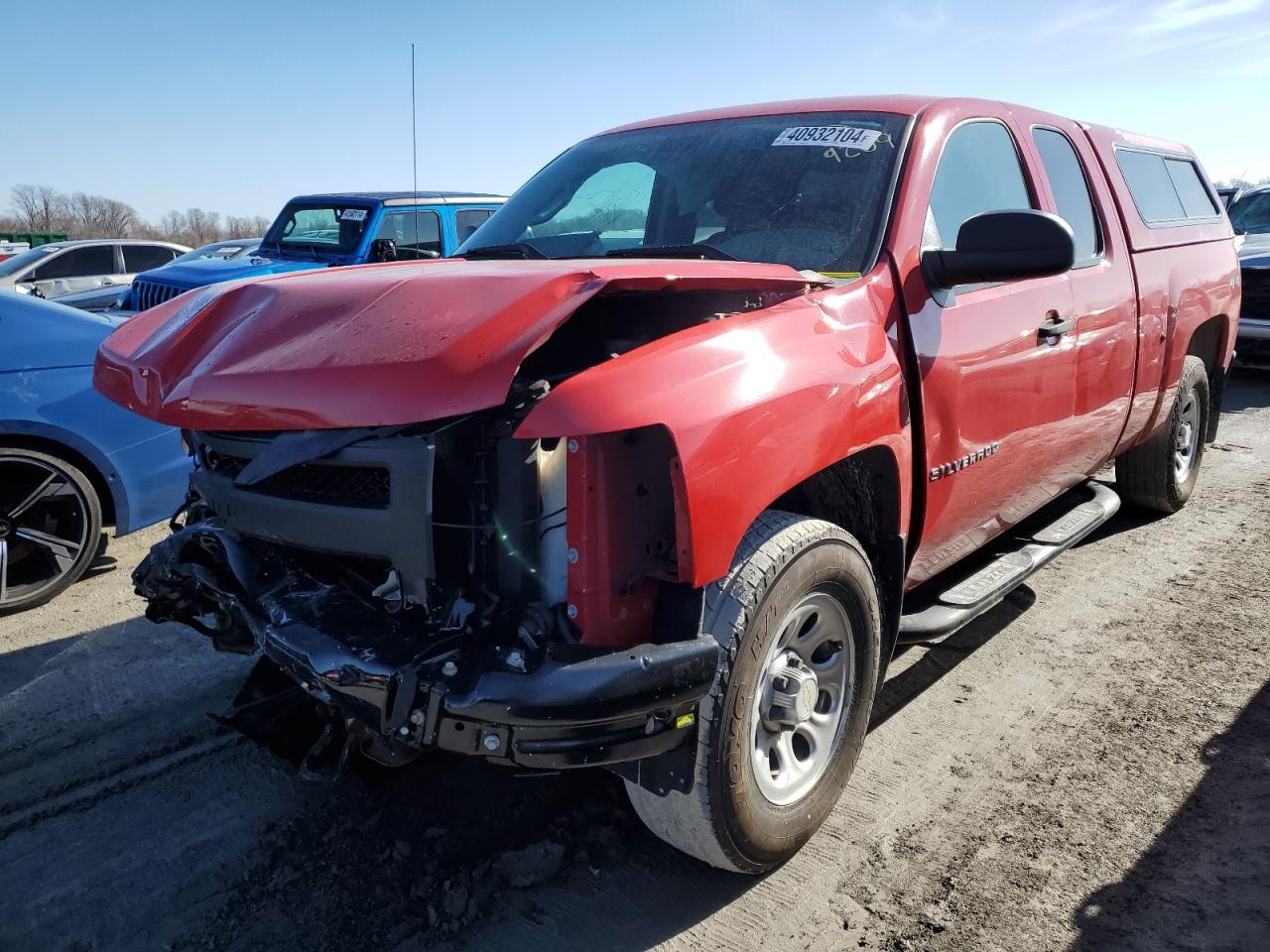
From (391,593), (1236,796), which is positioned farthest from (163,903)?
(1236,796)

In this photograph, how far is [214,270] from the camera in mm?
8250

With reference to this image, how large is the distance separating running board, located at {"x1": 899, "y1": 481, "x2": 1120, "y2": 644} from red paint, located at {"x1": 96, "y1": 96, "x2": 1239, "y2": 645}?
12cm

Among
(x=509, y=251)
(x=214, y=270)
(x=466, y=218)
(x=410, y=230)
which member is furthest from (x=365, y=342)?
(x=466, y=218)

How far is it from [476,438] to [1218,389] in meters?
5.46

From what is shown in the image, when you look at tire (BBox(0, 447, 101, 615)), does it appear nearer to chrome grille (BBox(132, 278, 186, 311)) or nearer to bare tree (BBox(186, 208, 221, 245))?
chrome grille (BBox(132, 278, 186, 311))

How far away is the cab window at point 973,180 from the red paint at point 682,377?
0.25 feet

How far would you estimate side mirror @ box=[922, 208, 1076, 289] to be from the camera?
101 inches

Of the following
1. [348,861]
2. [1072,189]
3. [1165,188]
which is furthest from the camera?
[1165,188]

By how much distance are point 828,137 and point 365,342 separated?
6.11ft

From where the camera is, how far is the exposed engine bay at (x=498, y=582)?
1916mm

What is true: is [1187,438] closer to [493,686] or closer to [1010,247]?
[1010,247]

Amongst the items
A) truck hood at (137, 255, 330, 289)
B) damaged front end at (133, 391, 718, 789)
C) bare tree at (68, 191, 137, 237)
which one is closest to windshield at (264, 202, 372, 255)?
truck hood at (137, 255, 330, 289)

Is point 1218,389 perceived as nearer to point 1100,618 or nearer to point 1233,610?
point 1233,610

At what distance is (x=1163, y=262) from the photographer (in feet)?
14.2
